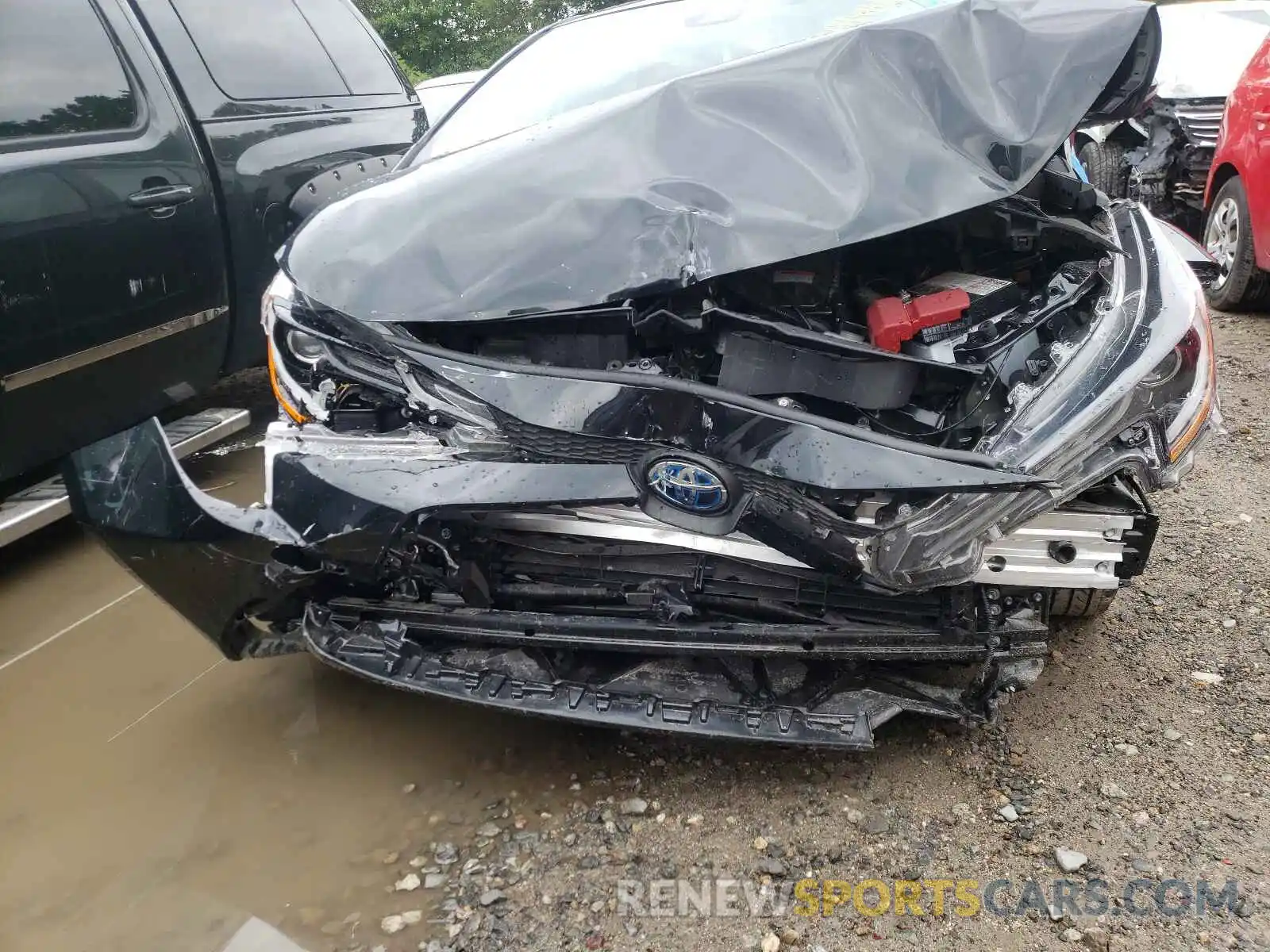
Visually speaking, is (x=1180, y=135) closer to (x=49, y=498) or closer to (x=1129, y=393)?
(x=1129, y=393)

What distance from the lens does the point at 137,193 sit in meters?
3.17

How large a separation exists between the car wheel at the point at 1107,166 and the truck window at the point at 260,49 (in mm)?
5006

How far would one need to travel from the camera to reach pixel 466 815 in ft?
7.57

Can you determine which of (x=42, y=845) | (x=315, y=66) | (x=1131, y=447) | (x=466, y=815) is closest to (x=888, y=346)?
(x=1131, y=447)

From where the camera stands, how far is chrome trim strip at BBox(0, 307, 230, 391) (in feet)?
9.25

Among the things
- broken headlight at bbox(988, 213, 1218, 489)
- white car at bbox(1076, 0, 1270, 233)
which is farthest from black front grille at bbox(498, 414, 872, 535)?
white car at bbox(1076, 0, 1270, 233)

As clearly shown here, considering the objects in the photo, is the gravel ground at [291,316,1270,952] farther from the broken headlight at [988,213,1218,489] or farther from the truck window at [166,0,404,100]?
the truck window at [166,0,404,100]

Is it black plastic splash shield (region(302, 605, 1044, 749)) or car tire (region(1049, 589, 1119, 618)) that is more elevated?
black plastic splash shield (region(302, 605, 1044, 749))

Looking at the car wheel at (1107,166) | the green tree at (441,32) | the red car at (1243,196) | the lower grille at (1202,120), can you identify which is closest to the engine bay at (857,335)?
the red car at (1243,196)

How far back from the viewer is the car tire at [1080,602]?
8.92 feet

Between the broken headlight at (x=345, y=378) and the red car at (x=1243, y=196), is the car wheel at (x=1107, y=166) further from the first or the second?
the broken headlight at (x=345, y=378)

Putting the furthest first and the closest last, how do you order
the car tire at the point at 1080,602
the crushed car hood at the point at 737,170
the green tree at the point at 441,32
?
1. the green tree at the point at 441,32
2. the car tire at the point at 1080,602
3. the crushed car hood at the point at 737,170

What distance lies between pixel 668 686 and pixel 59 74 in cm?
290

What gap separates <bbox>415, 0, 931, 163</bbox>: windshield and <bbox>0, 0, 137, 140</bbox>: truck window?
1.19 m
